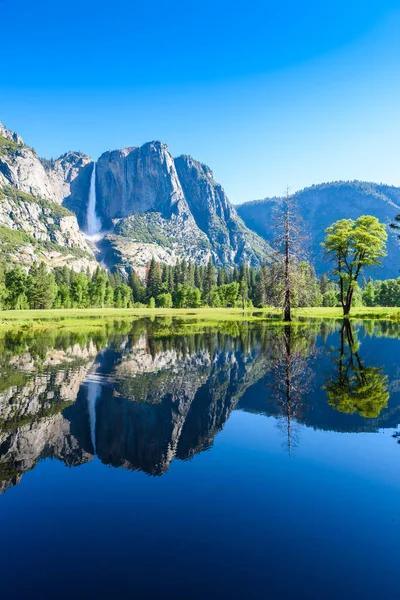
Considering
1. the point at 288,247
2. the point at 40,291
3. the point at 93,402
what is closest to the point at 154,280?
the point at 40,291

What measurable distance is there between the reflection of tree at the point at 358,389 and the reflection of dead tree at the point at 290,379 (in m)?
1.22

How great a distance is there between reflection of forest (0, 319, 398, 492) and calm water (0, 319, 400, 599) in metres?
0.07

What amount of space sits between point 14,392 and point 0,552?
10.6 m

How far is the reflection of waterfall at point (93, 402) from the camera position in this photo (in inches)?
438

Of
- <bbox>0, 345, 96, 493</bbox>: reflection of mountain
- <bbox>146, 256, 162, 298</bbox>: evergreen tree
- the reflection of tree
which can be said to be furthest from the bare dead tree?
<bbox>146, 256, 162, 298</bbox>: evergreen tree

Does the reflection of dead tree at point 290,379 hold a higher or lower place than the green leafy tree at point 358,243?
lower

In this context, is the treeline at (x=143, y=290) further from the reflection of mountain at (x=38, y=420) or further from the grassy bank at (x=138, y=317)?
the reflection of mountain at (x=38, y=420)

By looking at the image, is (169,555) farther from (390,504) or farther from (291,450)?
(291,450)

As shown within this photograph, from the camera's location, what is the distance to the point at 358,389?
50.5 feet

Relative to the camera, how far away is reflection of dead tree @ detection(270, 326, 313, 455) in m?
11.9

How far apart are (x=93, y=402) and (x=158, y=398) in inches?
95.1

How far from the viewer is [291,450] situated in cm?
987

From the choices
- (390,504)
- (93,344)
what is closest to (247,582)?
(390,504)

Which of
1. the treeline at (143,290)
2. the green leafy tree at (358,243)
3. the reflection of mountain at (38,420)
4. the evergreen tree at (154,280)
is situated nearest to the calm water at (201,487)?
the reflection of mountain at (38,420)
